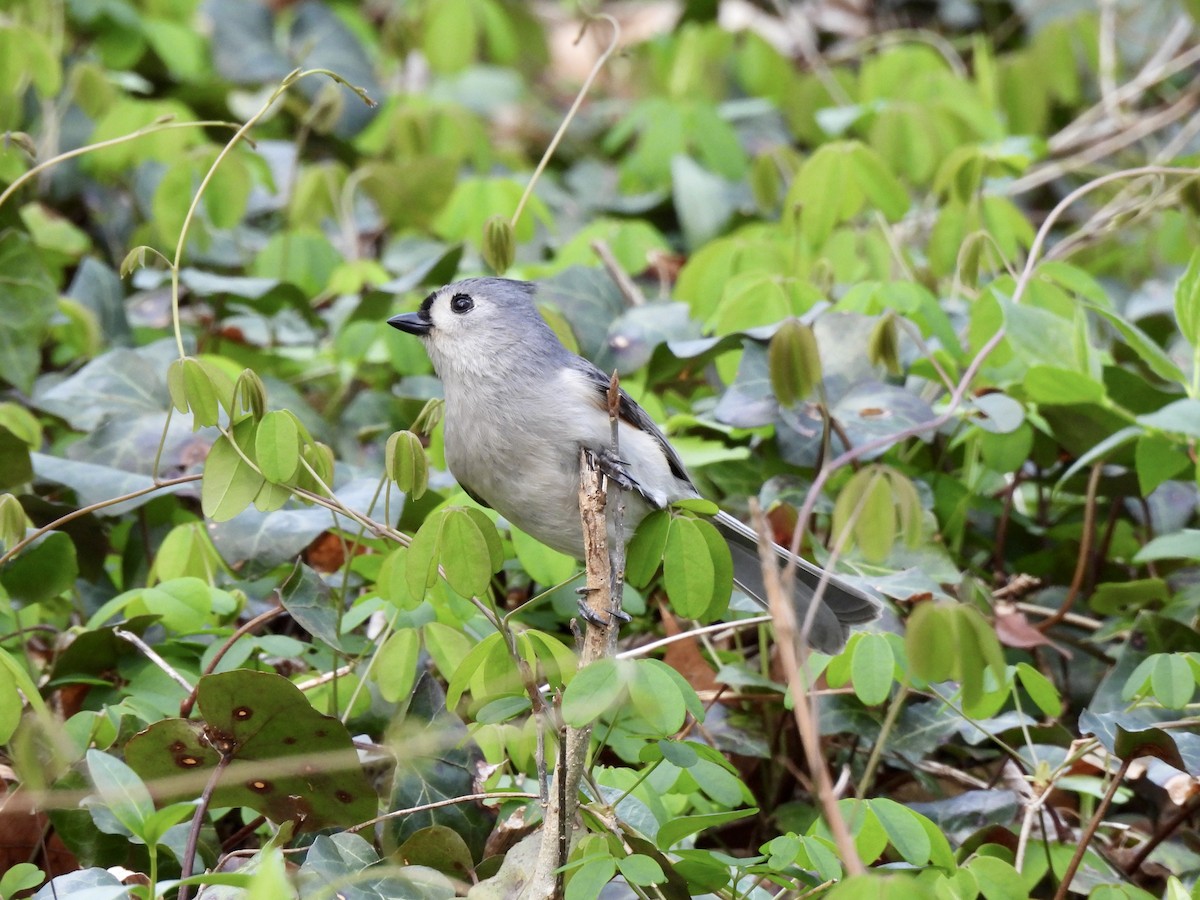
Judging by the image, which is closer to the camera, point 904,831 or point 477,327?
point 904,831

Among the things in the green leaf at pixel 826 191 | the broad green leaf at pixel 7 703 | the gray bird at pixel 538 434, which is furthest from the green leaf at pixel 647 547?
the green leaf at pixel 826 191

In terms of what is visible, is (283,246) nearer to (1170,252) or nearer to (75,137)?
(75,137)

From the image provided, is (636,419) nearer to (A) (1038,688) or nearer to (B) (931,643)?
(A) (1038,688)

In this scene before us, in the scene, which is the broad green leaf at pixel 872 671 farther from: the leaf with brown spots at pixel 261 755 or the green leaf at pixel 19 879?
the green leaf at pixel 19 879

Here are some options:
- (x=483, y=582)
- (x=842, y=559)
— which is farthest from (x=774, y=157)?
(x=483, y=582)

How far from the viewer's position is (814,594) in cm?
246

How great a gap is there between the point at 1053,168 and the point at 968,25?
1925 mm

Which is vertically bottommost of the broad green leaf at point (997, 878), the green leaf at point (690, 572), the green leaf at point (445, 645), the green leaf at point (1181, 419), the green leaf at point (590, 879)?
the broad green leaf at point (997, 878)

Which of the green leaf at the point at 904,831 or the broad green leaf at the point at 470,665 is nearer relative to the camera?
the green leaf at the point at 904,831

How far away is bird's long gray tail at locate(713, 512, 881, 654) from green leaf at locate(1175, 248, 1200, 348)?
3.04ft

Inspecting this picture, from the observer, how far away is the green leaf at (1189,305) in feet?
8.90

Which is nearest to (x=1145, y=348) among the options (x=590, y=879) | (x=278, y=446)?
(x=590, y=879)

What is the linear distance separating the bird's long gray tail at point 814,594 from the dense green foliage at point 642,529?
97 mm

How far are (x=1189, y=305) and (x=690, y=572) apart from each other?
54.2 inches
